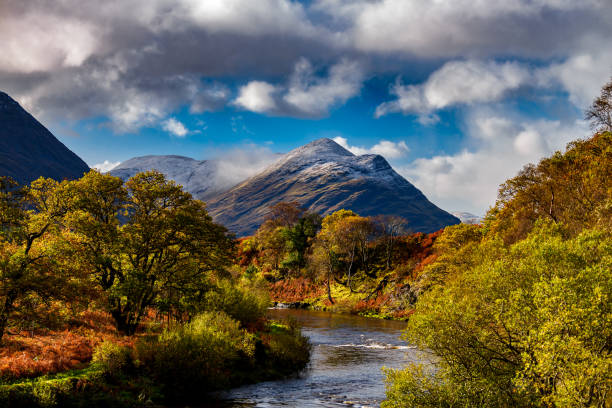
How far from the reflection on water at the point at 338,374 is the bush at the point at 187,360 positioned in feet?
6.45

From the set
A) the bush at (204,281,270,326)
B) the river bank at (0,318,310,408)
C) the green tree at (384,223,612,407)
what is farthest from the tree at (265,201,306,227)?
the green tree at (384,223,612,407)

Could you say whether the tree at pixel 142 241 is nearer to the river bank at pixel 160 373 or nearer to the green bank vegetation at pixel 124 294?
the green bank vegetation at pixel 124 294

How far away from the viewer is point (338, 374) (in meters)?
41.9

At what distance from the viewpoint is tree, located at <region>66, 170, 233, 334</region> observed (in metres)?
38.2

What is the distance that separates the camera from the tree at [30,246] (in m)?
25.5

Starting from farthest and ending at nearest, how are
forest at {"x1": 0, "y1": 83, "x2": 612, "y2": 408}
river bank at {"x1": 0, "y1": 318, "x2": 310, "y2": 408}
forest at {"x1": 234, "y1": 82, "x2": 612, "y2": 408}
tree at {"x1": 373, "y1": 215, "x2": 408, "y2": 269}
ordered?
tree at {"x1": 373, "y1": 215, "x2": 408, "y2": 269}, river bank at {"x1": 0, "y1": 318, "x2": 310, "y2": 408}, forest at {"x1": 0, "y1": 83, "x2": 612, "y2": 408}, forest at {"x1": 234, "y1": 82, "x2": 612, "y2": 408}

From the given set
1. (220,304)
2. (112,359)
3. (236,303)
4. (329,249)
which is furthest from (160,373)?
(329,249)

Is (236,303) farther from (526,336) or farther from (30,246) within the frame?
(526,336)

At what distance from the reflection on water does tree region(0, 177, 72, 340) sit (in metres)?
14.5

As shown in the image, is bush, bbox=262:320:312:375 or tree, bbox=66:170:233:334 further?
bush, bbox=262:320:312:375

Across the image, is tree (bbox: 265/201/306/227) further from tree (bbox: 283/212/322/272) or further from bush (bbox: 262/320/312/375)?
bush (bbox: 262/320/312/375)

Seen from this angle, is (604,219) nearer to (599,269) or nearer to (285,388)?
(599,269)

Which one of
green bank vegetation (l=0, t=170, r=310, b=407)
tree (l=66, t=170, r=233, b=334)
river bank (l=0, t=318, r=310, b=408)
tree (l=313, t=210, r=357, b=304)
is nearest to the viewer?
river bank (l=0, t=318, r=310, b=408)

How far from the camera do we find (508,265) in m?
27.7
